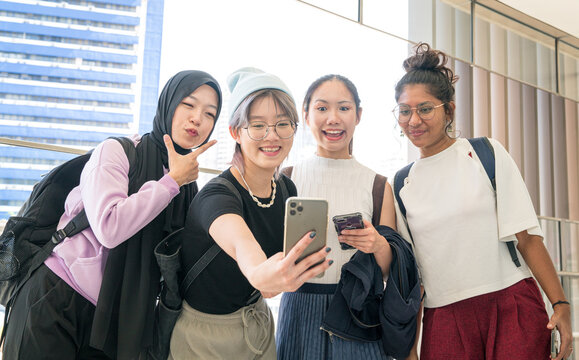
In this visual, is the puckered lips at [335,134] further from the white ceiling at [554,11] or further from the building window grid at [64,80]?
the white ceiling at [554,11]

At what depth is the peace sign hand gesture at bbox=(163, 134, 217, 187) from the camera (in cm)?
171

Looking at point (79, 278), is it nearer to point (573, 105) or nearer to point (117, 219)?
point (117, 219)

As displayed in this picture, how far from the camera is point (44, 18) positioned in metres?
2.44

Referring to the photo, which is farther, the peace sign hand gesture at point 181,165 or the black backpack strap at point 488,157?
the black backpack strap at point 488,157

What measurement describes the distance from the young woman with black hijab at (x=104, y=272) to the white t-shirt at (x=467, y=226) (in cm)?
109

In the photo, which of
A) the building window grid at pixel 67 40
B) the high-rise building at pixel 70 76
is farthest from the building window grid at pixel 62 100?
the building window grid at pixel 67 40

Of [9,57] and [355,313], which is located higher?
[9,57]

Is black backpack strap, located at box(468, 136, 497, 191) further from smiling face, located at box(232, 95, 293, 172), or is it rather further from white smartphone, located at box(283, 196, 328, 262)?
white smartphone, located at box(283, 196, 328, 262)

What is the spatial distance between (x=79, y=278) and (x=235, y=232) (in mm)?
712

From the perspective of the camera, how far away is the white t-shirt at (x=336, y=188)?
1.96 metres

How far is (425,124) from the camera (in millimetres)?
2076

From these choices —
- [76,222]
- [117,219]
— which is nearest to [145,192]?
[117,219]

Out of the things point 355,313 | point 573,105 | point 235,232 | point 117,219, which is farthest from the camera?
point 573,105

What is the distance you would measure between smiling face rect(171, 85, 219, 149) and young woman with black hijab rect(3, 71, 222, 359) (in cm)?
10
